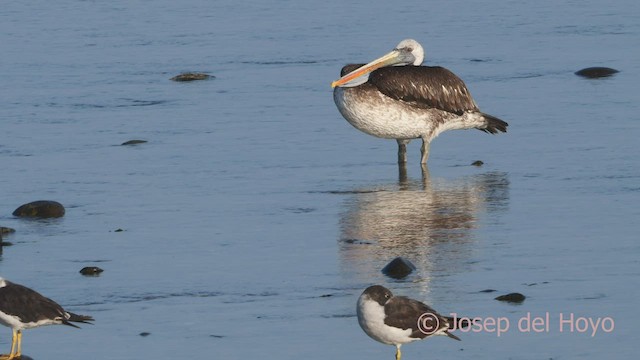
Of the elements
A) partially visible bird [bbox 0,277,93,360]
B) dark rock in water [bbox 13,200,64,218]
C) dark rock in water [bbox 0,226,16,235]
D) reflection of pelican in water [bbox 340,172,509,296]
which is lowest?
reflection of pelican in water [bbox 340,172,509,296]

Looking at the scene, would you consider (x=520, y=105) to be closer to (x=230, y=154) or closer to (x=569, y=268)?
(x=230, y=154)

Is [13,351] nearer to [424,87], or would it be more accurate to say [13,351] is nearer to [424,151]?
[424,151]

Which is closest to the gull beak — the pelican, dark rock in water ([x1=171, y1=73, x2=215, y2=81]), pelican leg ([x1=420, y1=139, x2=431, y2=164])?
the pelican

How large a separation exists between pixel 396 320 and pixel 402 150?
26.4ft

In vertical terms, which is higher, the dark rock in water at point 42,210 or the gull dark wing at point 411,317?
the gull dark wing at point 411,317

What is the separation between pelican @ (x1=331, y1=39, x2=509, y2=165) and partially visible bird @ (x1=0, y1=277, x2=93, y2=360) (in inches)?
296

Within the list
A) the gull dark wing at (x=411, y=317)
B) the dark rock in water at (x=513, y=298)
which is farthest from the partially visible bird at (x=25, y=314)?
the dark rock in water at (x=513, y=298)

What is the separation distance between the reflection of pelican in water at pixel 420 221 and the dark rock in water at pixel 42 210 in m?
2.67

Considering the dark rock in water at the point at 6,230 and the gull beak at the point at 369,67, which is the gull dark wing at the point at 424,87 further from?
the dark rock in water at the point at 6,230

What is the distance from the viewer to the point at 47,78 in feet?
76.8

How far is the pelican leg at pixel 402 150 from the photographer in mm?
18062

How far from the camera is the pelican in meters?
17.8

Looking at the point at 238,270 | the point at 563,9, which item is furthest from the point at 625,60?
the point at 238,270

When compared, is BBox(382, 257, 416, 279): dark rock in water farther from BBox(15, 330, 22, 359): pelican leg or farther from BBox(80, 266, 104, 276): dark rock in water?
BBox(15, 330, 22, 359): pelican leg
